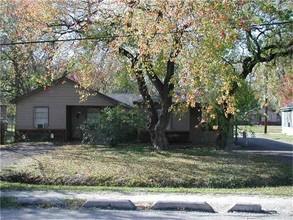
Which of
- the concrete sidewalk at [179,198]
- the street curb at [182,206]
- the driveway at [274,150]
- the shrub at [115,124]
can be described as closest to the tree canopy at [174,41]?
the shrub at [115,124]

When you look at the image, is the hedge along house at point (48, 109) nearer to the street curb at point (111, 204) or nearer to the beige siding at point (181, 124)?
the beige siding at point (181, 124)

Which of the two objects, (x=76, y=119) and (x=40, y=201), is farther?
(x=76, y=119)

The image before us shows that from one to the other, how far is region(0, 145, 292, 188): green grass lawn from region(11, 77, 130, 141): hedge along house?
37.4 ft

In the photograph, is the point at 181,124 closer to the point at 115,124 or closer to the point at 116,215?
the point at 115,124

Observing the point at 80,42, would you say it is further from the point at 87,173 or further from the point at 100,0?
the point at 87,173

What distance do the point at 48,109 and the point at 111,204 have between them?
21.0 metres

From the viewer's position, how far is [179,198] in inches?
448

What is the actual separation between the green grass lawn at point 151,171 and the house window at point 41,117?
11657 millimetres

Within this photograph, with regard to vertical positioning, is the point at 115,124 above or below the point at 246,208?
above

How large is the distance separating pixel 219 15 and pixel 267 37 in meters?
6.40

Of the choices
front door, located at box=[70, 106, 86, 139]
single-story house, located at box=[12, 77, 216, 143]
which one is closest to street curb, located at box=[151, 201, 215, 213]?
single-story house, located at box=[12, 77, 216, 143]

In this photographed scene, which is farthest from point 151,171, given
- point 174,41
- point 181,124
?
point 181,124

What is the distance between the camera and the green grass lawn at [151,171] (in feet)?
47.4

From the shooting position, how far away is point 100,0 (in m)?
18.6
